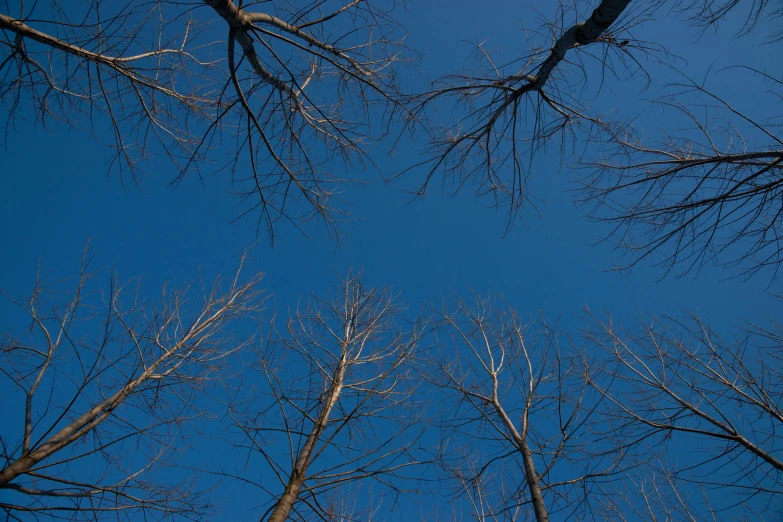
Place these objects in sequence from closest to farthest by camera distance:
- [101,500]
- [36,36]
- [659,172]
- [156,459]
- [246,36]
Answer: [36,36]
[246,36]
[659,172]
[101,500]
[156,459]

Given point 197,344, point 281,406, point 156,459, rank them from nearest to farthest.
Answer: point 281,406, point 156,459, point 197,344

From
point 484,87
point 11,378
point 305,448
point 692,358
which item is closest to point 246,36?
point 484,87

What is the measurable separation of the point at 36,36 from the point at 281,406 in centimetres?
326

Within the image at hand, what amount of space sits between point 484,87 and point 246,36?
1815mm

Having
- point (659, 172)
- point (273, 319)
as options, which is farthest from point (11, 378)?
point (659, 172)

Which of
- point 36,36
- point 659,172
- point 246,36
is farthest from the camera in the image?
point 659,172

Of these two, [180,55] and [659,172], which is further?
[180,55]

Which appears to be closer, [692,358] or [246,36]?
[246,36]

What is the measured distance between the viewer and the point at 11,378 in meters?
3.60

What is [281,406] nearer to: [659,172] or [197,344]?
[197,344]

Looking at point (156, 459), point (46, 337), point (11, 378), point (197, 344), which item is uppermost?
point (197, 344)

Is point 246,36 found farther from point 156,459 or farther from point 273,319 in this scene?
point 156,459

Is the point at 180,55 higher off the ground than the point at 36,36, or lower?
higher

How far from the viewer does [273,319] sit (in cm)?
455
